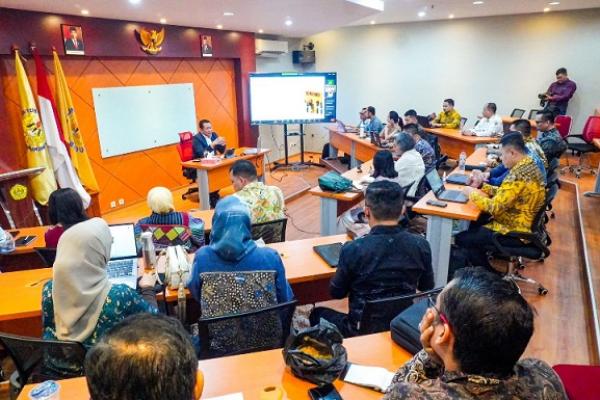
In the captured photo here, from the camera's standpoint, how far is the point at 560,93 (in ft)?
26.0

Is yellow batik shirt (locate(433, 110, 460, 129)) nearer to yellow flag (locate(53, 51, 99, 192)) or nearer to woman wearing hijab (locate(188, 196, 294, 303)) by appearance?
yellow flag (locate(53, 51, 99, 192))

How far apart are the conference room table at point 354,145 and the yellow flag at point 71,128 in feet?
14.3

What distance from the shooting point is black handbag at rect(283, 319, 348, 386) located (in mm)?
1489

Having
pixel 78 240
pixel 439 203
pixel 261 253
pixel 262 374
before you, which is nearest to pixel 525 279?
pixel 439 203

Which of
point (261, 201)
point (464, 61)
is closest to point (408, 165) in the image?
point (261, 201)

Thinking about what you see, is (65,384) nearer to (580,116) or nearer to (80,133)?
(80,133)

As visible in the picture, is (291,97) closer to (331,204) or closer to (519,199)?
(331,204)

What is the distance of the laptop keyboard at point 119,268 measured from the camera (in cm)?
243

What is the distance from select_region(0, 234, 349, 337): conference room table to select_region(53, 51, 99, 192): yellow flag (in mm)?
2801

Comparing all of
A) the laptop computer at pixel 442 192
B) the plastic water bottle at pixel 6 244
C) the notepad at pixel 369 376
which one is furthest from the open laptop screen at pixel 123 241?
the laptop computer at pixel 442 192

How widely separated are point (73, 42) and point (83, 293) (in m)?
4.61

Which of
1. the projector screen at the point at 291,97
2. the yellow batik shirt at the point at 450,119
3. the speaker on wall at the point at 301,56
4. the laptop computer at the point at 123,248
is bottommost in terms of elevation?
the laptop computer at the point at 123,248

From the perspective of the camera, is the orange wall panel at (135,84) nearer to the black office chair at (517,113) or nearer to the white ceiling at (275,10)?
the white ceiling at (275,10)

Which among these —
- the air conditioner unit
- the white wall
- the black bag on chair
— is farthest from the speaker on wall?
the black bag on chair
